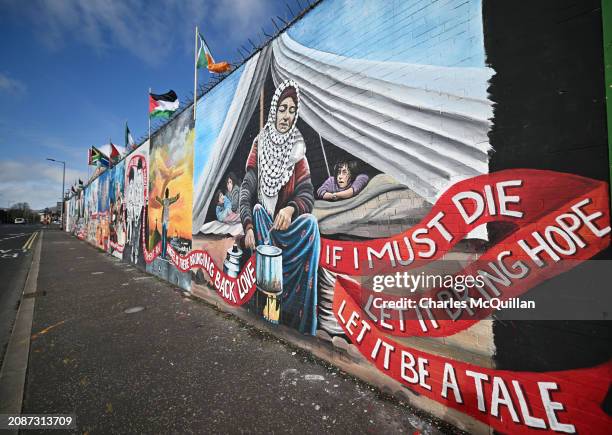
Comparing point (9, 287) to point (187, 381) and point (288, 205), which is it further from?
point (288, 205)

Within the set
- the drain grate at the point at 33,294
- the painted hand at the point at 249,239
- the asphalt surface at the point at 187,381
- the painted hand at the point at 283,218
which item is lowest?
the asphalt surface at the point at 187,381

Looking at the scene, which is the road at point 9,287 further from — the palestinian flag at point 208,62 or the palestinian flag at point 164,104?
the palestinian flag at point 208,62

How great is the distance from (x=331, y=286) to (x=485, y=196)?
7.33 feet

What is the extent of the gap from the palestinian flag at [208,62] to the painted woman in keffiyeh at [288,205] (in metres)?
2.31

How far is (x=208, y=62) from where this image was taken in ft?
21.6

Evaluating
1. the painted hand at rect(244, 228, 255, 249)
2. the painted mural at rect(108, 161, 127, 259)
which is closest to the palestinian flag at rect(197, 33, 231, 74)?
the painted hand at rect(244, 228, 255, 249)

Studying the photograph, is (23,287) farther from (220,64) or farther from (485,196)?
(485,196)

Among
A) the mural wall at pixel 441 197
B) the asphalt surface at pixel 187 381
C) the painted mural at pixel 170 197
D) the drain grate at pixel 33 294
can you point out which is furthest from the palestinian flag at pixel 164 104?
the asphalt surface at pixel 187 381

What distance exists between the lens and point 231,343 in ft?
14.6

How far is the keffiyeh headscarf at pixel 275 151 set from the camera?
4.59 m

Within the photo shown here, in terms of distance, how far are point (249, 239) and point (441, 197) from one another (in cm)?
378

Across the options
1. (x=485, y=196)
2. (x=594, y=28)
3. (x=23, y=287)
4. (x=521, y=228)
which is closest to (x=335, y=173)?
(x=485, y=196)

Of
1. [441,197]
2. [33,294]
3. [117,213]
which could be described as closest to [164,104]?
[33,294]

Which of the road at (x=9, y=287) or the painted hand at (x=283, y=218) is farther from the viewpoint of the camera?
the road at (x=9, y=287)
